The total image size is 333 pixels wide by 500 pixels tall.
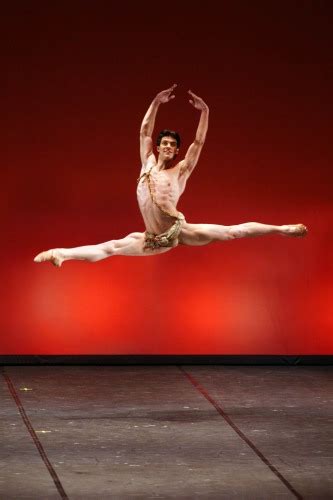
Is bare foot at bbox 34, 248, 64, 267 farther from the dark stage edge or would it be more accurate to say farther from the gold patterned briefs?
the dark stage edge

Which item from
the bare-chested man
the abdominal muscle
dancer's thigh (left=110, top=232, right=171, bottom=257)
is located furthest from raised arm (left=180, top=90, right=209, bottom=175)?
dancer's thigh (left=110, top=232, right=171, bottom=257)

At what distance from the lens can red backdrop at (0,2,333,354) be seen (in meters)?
9.62

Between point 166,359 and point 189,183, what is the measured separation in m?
1.40

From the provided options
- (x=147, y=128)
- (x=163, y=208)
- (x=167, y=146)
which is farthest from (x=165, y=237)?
(x=147, y=128)

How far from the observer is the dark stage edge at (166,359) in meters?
9.90

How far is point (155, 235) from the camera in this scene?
304 inches

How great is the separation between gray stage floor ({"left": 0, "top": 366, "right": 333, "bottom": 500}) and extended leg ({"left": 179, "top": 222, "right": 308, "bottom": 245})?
1.17 m

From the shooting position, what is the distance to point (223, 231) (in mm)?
7859

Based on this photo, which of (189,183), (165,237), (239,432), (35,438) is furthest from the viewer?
(189,183)

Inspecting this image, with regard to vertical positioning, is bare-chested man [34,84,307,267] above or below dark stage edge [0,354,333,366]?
above

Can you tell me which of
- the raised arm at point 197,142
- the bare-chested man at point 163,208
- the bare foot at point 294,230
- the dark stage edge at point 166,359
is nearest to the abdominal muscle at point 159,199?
the bare-chested man at point 163,208

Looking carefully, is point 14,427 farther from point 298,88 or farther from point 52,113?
point 298,88

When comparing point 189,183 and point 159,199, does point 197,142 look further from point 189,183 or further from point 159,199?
point 189,183

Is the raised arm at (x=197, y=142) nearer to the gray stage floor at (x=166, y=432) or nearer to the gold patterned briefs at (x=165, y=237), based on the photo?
the gold patterned briefs at (x=165, y=237)
